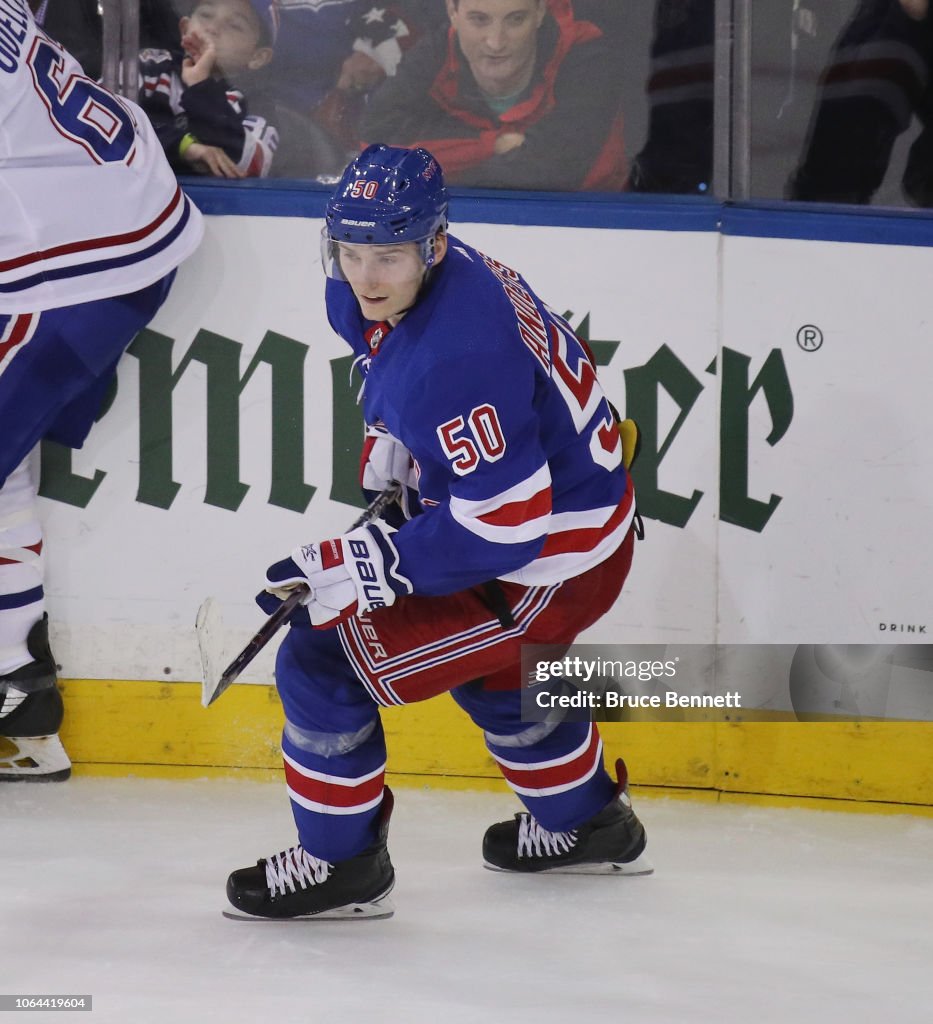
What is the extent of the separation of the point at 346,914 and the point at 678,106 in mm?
1672

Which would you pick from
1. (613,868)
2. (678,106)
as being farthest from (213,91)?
(613,868)

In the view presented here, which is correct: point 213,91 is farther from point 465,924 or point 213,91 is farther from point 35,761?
point 465,924

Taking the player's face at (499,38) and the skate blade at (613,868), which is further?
the player's face at (499,38)

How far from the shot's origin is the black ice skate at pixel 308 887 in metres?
2.31

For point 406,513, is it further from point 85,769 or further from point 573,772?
point 85,769

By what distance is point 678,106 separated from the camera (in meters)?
2.97

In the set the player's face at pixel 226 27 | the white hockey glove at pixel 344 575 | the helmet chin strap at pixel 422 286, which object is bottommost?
the white hockey glove at pixel 344 575

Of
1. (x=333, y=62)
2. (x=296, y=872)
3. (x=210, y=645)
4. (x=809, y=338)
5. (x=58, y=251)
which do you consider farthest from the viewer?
(x=333, y=62)

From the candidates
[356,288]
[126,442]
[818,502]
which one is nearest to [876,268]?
[818,502]

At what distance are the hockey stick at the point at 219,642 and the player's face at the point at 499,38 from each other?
1.15m

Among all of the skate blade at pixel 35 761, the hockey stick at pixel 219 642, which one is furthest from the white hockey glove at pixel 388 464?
the skate blade at pixel 35 761

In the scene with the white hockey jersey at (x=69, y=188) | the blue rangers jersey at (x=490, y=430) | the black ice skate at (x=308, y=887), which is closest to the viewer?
the blue rangers jersey at (x=490, y=430)

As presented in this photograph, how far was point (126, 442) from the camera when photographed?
10.0 feet

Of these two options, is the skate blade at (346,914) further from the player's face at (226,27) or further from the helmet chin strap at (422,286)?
the player's face at (226,27)
